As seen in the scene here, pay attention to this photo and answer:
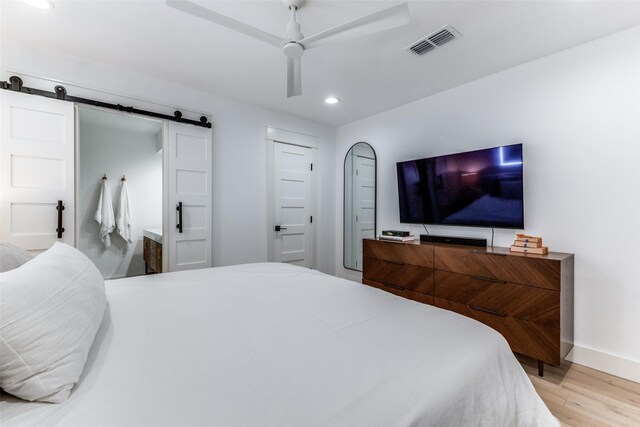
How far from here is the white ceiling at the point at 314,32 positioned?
184 cm

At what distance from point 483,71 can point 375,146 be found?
1.50 m

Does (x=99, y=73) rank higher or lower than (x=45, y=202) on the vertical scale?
higher

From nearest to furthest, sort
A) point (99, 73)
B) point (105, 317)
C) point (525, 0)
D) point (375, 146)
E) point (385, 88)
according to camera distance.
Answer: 1. point (105, 317)
2. point (525, 0)
3. point (99, 73)
4. point (385, 88)
5. point (375, 146)

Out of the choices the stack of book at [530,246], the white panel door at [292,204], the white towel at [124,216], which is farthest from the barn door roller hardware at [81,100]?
the stack of book at [530,246]

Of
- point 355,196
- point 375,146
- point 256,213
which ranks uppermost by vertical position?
point 375,146

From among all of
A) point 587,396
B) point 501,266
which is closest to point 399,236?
point 501,266

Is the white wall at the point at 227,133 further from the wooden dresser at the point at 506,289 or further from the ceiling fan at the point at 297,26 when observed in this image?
the wooden dresser at the point at 506,289

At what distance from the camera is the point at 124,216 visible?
161 inches

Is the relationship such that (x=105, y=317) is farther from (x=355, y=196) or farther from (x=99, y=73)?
(x=355, y=196)

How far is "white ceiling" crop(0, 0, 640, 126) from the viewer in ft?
6.04

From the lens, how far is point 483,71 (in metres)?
2.66

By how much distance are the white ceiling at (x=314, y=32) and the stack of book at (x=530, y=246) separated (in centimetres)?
156

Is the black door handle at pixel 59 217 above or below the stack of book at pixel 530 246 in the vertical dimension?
above

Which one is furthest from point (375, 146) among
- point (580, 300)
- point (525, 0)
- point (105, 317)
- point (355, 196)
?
point (105, 317)
